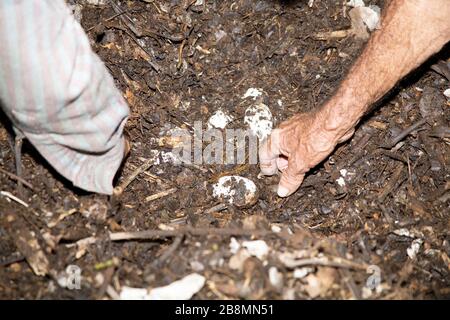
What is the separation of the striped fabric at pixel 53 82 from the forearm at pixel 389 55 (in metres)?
0.78

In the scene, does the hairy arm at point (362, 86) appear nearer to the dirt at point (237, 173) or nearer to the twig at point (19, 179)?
the dirt at point (237, 173)

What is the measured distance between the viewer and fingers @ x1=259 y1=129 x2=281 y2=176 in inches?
69.9

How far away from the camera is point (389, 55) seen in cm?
150

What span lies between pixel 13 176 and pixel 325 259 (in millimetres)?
978

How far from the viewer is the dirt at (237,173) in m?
1.22

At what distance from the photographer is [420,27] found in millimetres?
1411

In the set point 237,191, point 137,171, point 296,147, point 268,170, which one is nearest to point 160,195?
point 137,171

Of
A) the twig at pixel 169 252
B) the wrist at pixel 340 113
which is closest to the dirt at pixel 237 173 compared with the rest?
the twig at pixel 169 252

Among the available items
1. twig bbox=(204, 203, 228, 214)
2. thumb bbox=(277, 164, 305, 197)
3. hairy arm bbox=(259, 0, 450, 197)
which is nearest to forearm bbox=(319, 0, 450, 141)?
hairy arm bbox=(259, 0, 450, 197)

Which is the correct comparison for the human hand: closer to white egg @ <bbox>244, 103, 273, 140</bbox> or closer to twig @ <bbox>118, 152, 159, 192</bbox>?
white egg @ <bbox>244, 103, 273, 140</bbox>

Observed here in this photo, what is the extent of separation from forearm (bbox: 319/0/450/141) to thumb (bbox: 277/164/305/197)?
0.67 feet
